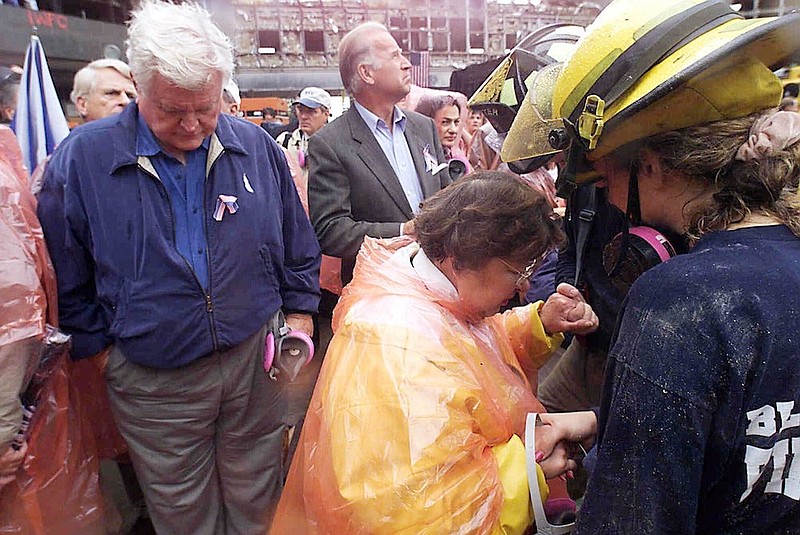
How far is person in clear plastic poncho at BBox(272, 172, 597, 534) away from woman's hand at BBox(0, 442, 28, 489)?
34.1 inches

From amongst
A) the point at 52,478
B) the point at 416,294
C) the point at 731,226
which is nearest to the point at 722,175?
the point at 731,226

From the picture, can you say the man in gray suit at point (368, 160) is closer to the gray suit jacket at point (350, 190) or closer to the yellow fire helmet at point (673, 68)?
the gray suit jacket at point (350, 190)

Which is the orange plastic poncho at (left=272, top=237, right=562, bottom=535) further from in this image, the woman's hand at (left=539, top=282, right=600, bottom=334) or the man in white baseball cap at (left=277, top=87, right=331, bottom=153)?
the man in white baseball cap at (left=277, top=87, right=331, bottom=153)

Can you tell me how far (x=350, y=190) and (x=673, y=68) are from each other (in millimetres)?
1991

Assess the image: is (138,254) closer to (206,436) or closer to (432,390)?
(206,436)

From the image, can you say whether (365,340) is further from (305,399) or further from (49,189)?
(305,399)

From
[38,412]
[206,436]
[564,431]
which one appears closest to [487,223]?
[564,431]

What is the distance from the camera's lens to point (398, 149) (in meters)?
2.97

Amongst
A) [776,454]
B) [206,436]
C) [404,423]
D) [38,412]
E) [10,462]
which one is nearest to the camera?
[776,454]

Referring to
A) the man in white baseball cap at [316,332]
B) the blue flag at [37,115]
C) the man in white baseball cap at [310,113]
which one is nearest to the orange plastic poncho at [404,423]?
the man in white baseball cap at [316,332]

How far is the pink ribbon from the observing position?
94 centimetres

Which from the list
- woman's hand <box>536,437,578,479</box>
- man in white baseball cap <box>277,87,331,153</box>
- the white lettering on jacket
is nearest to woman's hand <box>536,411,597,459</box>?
woman's hand <box>536,437,578,479</box>

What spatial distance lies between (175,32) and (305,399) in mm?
2353

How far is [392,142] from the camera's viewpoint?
9.68 feet
